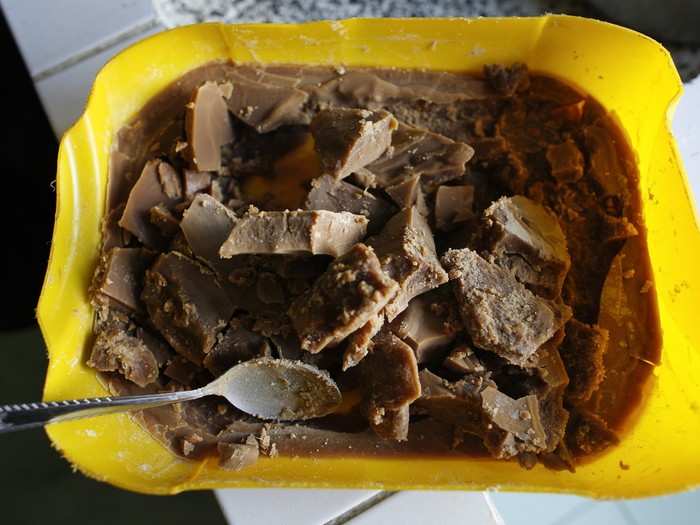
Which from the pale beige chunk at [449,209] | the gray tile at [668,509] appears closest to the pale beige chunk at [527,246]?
the pale beige chunk at [449,209]

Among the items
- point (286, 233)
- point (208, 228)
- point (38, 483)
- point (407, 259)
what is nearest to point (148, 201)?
point (208, 228)

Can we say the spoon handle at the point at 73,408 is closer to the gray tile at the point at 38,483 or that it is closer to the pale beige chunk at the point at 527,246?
the pale beige chunk at the point at 527,246

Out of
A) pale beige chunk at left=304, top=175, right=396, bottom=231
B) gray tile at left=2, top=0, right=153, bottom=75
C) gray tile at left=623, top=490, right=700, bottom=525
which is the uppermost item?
gray tile at left=2, top=0, right=153, bottom=75

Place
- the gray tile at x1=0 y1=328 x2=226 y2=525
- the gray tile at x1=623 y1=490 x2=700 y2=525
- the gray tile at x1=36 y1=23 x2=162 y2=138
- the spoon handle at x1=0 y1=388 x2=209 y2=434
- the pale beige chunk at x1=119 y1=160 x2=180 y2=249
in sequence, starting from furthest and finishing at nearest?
the gray tile at x1=0 y1=328 x2=226 y2=525 < the gray tile at x1=623 y1=490 x2=700 y2=525 < the gray tile at x1=36 y1=23 x2=162 y2=138 < the pale beige chunk at x1=119 y1=160 x2=180 y2=249 < the spoon handle at x1=0 y1=388 x2=209 y2=434

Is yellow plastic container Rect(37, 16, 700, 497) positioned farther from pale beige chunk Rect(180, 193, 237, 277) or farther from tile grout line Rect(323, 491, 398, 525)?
pale beige chunk Rect(180, 193, 237, 277)

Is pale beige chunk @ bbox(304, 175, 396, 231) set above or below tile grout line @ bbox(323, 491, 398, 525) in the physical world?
above

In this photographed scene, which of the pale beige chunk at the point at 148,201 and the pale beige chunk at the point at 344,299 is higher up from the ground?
the pale beige chunk at the point at 148,201

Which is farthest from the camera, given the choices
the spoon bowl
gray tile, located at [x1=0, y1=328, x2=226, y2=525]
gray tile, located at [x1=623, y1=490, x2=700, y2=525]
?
gray tile, located at [x1=0, y1=328, x2=226, y2=525]

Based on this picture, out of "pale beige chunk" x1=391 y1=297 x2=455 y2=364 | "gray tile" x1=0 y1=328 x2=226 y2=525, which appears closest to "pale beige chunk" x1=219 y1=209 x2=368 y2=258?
"pale beige chunk" x1=391 y1=297 x2=455 y2=364
